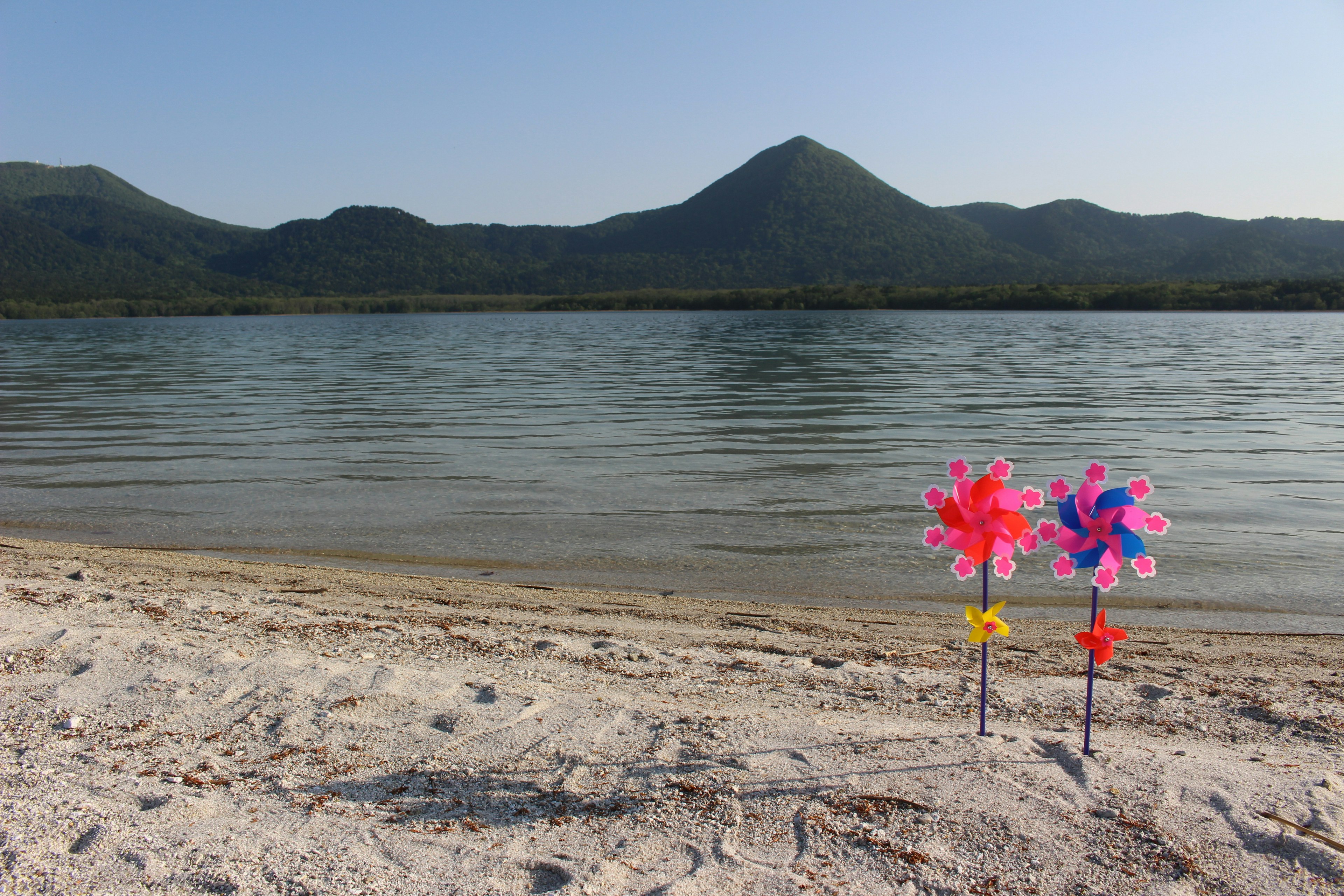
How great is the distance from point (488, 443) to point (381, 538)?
678 centimetres

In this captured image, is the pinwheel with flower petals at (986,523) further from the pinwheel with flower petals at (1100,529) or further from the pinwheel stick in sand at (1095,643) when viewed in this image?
the pinwheel stick in sand at (1095,643)

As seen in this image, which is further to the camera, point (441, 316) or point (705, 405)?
point (441, 316)

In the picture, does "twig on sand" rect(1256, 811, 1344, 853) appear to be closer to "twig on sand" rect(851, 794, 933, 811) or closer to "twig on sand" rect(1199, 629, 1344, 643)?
"twig on sand" rect(851, 794, 933, 811)

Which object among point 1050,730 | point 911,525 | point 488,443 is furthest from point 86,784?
point 488,443

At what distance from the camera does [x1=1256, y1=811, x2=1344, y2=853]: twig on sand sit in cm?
315

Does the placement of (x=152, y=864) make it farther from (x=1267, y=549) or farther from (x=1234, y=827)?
(x=1267, y=549)

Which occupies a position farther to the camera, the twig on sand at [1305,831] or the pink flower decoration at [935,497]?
the pink flower decoration at [935,497]

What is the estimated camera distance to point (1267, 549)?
8.95 metres

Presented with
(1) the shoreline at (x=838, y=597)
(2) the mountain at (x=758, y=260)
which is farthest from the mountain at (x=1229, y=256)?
(1) the shoreline at (x=838, y=597)

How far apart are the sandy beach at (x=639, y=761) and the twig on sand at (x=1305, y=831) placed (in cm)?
4

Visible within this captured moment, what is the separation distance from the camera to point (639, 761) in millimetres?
3836

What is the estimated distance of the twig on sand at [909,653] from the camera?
5.66m

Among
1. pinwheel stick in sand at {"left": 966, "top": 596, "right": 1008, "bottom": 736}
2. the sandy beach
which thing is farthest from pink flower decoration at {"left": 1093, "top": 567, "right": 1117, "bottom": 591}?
the sandy beach

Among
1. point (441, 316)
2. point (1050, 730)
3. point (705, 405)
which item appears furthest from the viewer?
point (441, 316)
